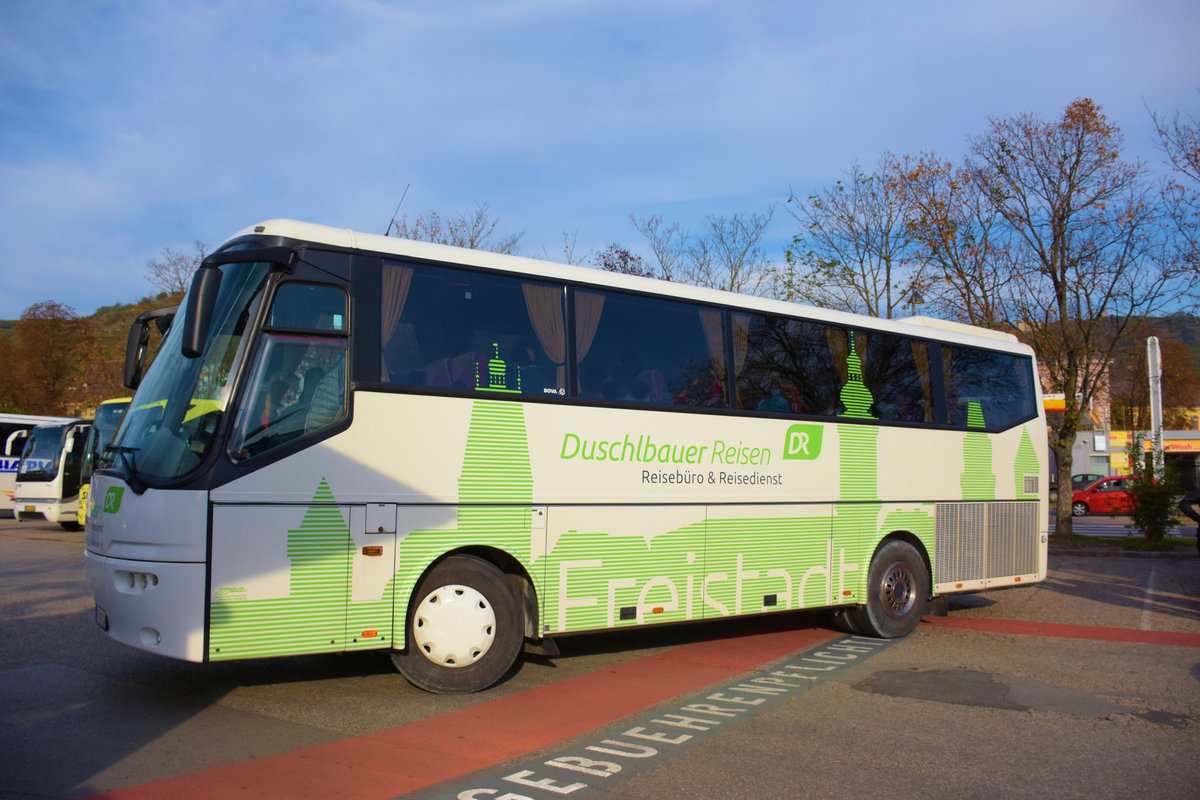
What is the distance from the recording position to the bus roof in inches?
265

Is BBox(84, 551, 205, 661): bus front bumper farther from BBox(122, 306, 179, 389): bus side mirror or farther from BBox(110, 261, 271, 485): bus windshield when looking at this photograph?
BBox(122, 306, 179, 389): bus side mirror

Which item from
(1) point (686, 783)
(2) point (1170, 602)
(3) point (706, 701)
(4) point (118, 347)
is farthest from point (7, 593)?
(4) point (118, 347)

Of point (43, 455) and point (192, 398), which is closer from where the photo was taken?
point (192, 398)

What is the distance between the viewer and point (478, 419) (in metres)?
7.13

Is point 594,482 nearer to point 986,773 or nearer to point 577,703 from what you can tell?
point 577,703

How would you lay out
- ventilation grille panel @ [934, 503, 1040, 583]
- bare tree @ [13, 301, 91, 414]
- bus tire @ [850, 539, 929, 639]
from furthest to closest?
bare tree @ [13, 301, 91, 414]
ventilation grille panel @ [934, 503, 1040, 583]
bus tire @ [850, 539, 929, 639]

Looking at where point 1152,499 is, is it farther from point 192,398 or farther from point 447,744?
point 192,398

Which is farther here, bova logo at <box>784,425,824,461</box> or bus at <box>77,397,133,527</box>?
bus at <box>77,397,133,527</box>

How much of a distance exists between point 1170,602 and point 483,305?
11266 mm

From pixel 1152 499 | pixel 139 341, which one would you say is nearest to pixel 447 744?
pixel 139 341

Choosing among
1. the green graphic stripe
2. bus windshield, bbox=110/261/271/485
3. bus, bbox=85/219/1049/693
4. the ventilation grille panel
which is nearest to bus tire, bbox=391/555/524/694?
bus, bbox=85/219/1049/693

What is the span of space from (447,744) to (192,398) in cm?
289

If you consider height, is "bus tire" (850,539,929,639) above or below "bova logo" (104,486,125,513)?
below

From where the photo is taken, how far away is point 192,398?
6.33m
